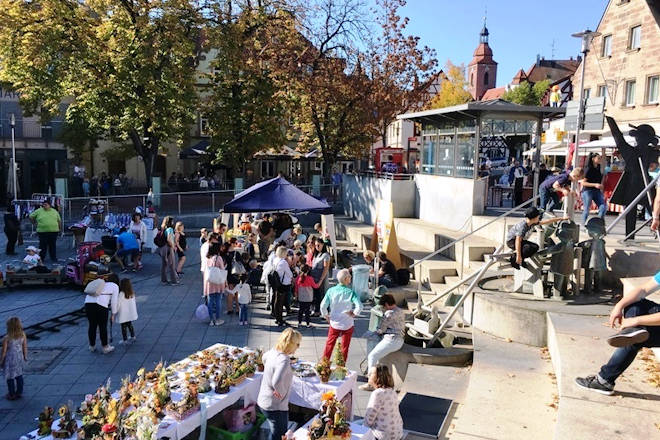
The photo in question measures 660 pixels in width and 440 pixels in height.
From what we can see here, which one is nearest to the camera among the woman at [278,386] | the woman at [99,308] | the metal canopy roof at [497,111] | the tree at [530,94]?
the woman at [278,386]

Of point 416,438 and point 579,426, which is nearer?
point 579,426

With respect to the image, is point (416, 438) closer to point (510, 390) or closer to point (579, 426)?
point (510, 390)

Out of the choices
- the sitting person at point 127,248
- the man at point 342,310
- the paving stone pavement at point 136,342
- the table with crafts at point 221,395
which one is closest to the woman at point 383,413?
the table with crafts at point 221,395

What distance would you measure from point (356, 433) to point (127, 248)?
1224 centimetres

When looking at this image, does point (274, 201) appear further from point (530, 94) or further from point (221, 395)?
point (530, 94)

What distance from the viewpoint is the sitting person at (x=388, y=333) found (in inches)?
310

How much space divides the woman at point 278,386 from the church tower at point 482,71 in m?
107

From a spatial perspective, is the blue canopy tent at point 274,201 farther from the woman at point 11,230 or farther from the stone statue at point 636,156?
the woman at point 11,230

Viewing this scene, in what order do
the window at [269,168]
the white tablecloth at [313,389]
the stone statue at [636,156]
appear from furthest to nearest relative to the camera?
the window at [269,168], the stone statue at [636,156], the white tablecloth at [313,389]

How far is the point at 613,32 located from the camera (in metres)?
31.4

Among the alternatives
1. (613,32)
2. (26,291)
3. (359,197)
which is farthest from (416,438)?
(613,32)

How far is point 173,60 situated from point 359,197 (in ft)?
37.0

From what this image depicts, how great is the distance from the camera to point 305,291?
10898 mm

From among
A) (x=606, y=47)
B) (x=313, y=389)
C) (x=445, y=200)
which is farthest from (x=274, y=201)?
(x=606, y=47)
